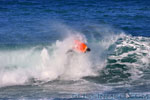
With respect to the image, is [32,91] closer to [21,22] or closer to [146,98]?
[146,98]

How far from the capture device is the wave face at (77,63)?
13.7m

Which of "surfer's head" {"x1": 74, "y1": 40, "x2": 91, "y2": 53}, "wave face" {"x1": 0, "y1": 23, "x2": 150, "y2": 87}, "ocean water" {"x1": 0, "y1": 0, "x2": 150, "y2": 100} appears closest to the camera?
"ocean water" {"x1": 0, "y1": 0, "x2": 150, "y2": 100}

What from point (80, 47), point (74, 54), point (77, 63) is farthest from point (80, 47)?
point (77, 63)

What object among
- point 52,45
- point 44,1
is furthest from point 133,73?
point 44,1

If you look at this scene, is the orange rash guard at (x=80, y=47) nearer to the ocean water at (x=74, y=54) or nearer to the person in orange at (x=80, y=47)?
the person in orange at (x=80, y=47)

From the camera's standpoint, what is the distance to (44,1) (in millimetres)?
34312

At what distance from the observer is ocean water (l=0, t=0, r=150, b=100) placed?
12.2 metres

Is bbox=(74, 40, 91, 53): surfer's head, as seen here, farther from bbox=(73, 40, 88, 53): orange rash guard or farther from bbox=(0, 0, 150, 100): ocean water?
bbox=(0, 0, 150, 100): ocean water

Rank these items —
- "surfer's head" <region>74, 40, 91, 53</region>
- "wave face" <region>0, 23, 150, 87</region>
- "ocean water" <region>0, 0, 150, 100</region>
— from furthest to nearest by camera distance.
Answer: "wave face" <region>0, 23, 150, 87</region>, "surfer's head" <region>74, 40, 91, 53</region>, "ocean water" <region>0, 0, 150, 100</region>

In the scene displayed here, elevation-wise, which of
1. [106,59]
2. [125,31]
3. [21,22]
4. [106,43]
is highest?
[21,22]

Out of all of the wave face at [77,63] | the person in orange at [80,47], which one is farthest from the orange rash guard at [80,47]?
the wave face at [77,63]

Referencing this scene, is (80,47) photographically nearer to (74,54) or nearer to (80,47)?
(80,47)

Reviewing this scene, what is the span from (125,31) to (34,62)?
9972mm

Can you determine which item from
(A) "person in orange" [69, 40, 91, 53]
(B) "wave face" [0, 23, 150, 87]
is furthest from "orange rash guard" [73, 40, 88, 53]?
(B) "wave face" [0, 23, 150, 87]
